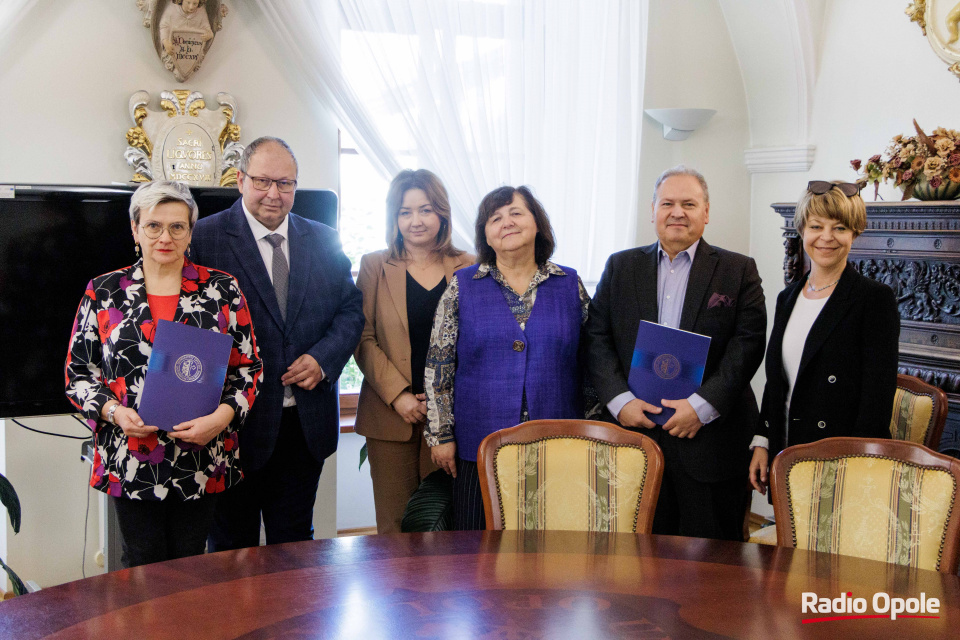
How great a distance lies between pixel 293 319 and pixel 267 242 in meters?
0.25

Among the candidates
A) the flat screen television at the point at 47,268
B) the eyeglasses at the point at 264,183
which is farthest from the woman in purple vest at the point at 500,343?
the flat screen television at the point at 47,268

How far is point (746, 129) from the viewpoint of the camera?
4523 millimetres

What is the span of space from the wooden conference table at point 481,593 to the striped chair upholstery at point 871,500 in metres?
0.23

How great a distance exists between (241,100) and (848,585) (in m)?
3.15

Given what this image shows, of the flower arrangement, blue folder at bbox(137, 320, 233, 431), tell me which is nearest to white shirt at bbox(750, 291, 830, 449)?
the flower arrangement

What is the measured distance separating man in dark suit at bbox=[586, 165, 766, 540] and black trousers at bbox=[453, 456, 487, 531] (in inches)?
17.7

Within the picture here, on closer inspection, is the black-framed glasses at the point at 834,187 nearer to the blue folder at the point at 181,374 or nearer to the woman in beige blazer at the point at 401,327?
the woman in beige blazer at the point at 401,327

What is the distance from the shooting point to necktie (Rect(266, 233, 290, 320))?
2.33 metres

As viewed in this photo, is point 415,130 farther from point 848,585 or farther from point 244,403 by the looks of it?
point 848,585

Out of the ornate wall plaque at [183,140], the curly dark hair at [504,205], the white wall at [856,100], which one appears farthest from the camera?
the white wall at [856,100]

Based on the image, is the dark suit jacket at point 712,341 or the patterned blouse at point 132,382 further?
the dark suit jacket at point 712,341

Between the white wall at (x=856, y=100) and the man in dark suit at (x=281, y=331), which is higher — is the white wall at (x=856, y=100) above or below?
above

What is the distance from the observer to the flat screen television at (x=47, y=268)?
95.2 inches

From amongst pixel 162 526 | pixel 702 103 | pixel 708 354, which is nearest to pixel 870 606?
pixel 708 354
